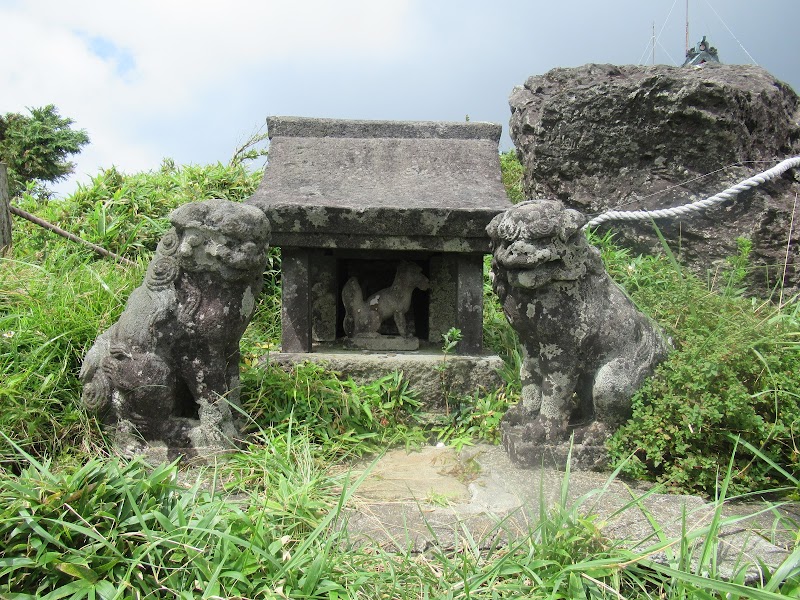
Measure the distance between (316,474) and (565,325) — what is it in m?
1.33

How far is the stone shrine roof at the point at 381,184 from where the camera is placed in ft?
12.1

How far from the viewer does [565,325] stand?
299 centimetres

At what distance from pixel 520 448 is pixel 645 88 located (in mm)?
3657

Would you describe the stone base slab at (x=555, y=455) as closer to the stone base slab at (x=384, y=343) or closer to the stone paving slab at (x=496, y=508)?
the stone paving slab at (x=496, y=508)

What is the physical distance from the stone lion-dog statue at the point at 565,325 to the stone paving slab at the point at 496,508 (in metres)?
0.26

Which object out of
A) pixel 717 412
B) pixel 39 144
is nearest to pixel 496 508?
pixel 717 412

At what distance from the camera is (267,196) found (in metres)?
3.79

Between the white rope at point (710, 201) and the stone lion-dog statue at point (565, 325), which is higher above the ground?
the white rope at point (710, 201)

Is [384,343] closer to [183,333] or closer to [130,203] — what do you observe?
[183,333]

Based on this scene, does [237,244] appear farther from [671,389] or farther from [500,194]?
[671,389]

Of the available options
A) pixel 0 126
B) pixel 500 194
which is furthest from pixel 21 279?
pixel 0 126

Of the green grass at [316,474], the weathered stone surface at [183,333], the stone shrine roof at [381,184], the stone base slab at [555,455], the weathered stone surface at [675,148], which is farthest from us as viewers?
the weathered stone surface at [675,148]

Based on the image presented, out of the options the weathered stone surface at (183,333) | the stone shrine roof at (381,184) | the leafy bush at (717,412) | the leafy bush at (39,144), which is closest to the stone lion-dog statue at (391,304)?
the stone shrine roof at (381,184)

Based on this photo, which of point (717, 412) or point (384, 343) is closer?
point (717, 412)
